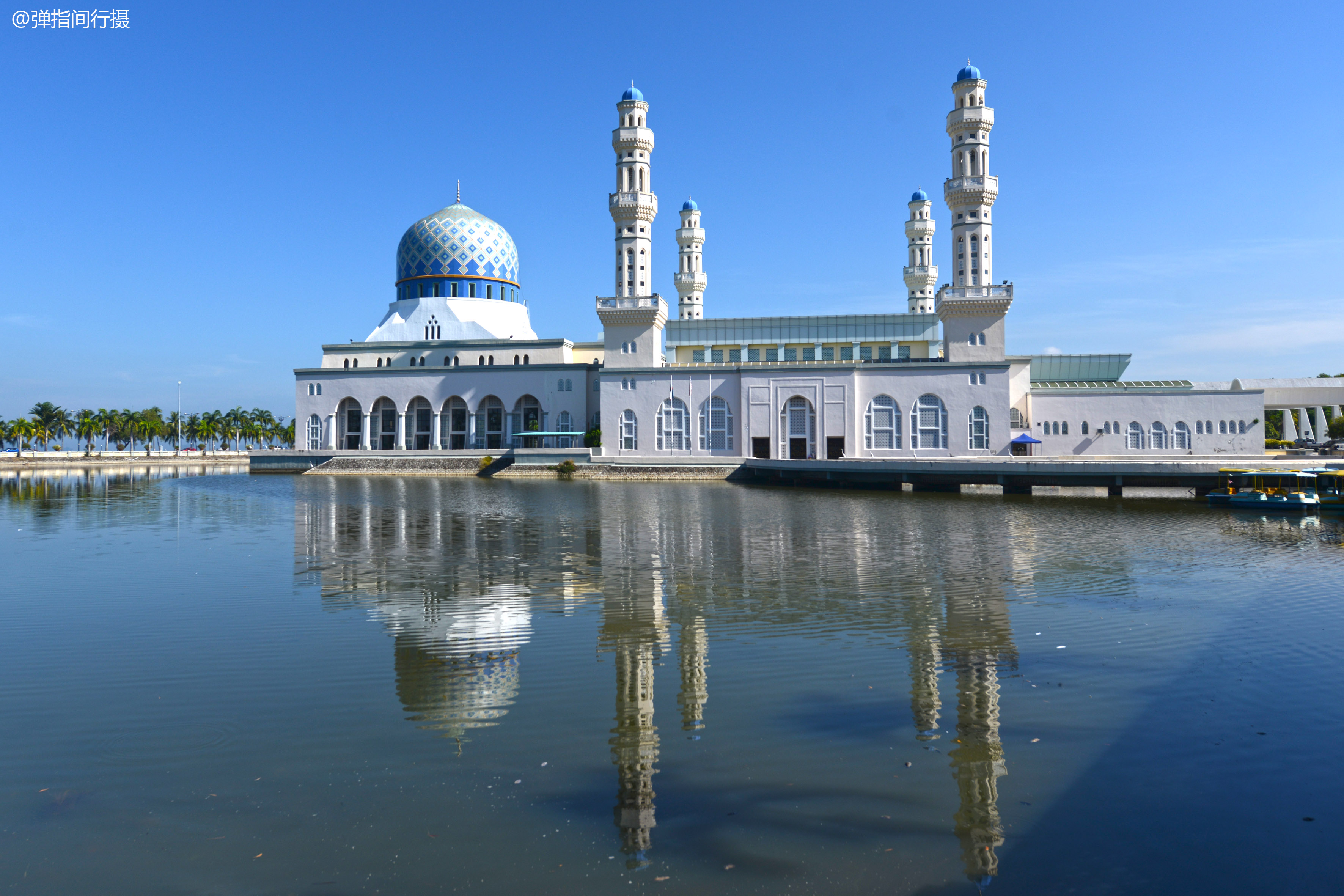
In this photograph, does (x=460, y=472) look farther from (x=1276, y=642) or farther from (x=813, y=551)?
(x=1276, y=642)

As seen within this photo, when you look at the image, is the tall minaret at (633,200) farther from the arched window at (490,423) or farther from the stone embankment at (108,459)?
the stone embankment at (108,459)

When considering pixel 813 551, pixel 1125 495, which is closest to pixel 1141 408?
pixel 1125 495

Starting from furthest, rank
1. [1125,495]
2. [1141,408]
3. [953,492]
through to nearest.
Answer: [1141,408] < [953,492] < [1125,495]

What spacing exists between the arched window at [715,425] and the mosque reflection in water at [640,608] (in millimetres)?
30569

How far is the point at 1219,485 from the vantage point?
1347 inches

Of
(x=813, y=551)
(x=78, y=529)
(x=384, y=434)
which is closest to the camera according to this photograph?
(x=813, y=551)

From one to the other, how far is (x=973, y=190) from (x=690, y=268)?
2679cm

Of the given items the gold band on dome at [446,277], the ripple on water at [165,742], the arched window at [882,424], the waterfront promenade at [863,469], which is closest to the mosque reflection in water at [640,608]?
the ripple on water at [165,742]

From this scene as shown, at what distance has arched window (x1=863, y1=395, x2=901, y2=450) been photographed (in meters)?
55.0

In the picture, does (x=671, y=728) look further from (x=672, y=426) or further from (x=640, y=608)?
(x=672, y=426)

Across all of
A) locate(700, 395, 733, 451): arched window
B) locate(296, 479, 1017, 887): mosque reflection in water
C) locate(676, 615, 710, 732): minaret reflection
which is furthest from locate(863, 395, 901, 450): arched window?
locate(676, 615, 710, 732): minaret reflection

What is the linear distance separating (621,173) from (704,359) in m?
14.7

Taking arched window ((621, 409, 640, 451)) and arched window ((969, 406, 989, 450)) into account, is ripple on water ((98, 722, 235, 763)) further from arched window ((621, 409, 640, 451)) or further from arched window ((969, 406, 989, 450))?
arched window ((969, 406, 989, 450))

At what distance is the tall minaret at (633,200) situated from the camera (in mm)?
56281
